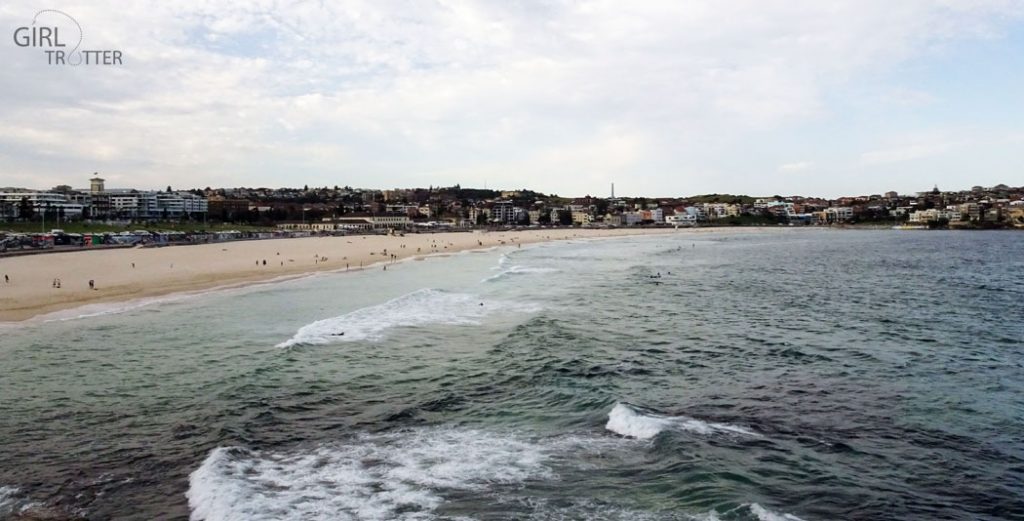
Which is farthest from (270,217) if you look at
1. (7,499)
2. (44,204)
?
(7,499)

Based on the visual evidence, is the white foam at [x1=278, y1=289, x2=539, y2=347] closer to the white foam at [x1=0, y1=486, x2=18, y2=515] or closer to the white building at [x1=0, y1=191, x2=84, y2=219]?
the white foam at [x1=0, y1=486, x2=18, y2=515]

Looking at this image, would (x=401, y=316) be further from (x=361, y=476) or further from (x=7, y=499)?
(x=7, y=499)

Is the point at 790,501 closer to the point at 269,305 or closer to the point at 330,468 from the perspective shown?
the point at 330,468

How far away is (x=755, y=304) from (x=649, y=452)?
1961 cm

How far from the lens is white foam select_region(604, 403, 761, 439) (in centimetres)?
1111

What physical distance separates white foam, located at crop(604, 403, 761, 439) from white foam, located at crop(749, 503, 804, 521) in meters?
2.74

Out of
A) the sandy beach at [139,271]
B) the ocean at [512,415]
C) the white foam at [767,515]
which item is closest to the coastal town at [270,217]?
the sandy beach at [139,271]

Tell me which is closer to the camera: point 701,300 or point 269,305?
point 269,305

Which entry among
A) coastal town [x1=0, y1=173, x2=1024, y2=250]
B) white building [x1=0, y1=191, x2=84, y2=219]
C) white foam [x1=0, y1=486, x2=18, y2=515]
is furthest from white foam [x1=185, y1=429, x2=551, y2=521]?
white building [x1=0, y1=191, x2=84, y2=219]

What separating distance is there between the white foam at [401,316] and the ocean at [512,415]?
219 millimetres

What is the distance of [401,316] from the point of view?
2403 centimetres

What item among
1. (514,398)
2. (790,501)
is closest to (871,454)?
(790,501)

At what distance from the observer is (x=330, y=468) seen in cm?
956

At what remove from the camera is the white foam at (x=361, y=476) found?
823 centimetres
